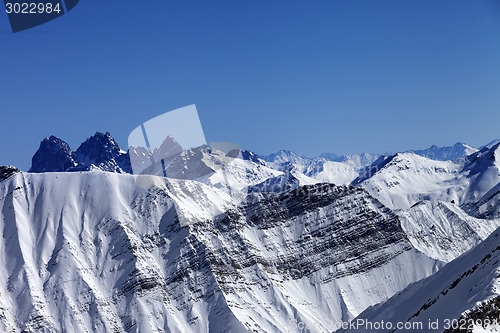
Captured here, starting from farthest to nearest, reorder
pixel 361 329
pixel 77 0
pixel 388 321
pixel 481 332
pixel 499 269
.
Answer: pixel 361 329 < pixel 388 321 < pixel 77 0 < pixel 499 269 < pixel 481 332

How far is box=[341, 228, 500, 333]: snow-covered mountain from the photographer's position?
241ft

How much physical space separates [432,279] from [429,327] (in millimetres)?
33983

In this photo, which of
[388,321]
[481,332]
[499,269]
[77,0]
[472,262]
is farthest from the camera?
[388,321]

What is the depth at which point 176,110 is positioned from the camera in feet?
368

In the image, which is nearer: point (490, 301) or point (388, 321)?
point (490, 301)

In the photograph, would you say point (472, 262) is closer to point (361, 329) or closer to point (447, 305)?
point (447, 305)

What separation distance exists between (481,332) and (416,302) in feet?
139

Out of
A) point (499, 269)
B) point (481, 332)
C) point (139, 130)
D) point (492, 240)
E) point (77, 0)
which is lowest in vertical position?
point (481, 332)

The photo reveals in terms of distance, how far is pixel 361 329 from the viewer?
12331 cm

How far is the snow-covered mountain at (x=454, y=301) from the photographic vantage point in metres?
73.6

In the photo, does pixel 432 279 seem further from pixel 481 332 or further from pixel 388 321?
pixel 481 332

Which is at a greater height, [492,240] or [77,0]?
[77,0]

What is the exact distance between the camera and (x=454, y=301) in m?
88.1

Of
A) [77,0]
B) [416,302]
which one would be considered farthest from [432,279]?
[77,0]
